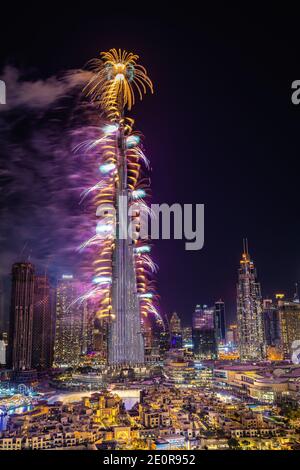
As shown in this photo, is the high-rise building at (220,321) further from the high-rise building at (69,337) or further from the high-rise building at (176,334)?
the high-rise building at (69,337)

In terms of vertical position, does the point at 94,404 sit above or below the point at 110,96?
below

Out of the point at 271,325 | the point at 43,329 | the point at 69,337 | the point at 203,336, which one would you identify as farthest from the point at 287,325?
the point at 43,329

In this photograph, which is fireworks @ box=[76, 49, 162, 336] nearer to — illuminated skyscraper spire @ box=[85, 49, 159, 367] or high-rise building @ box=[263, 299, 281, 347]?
illuminated skyscraper spire @ box=[85, 49, 159, 367]

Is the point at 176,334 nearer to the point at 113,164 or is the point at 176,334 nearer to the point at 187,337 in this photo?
the point at 187,337

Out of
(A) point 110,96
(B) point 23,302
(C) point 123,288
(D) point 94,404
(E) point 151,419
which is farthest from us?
(B) point 23,302
